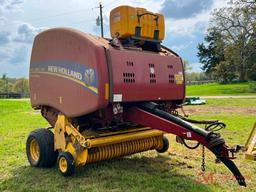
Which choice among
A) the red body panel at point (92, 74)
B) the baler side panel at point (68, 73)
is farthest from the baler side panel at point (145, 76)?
the baler side panel at point (68, 73)

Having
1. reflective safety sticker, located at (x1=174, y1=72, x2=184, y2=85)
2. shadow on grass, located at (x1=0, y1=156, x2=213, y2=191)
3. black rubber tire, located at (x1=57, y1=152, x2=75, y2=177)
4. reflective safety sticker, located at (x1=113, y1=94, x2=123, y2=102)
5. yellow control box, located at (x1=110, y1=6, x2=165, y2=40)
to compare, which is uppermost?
yellow control box, located at (x1=110, y1=6, x2=165, y2=40)

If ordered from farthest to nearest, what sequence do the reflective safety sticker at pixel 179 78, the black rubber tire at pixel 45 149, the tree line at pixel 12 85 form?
the tree line at pixel 12 85 < the reflective safety sticker at pixel 179 78 < the black rubber tire at pixel 45 149

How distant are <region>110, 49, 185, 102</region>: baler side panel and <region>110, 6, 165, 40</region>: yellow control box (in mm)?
367

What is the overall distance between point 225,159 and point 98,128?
7.37 feet

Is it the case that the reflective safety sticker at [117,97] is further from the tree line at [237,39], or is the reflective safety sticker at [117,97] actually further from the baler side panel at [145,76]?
the tree line at [237,39]

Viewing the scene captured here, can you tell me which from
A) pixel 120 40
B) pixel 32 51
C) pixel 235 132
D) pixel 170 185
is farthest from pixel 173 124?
pixel 235 132

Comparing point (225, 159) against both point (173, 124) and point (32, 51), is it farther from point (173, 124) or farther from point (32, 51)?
point (32, 51)

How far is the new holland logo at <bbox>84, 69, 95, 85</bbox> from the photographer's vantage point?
5508mm

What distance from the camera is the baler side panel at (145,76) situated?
18.6 ft

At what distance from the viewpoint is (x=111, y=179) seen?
5.73 metres

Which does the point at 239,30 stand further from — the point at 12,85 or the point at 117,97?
the point at 12,85

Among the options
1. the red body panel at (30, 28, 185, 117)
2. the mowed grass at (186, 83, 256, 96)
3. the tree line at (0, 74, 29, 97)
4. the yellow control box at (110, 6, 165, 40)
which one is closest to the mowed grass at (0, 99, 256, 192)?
the red body panel at (30, 28, 185, 117)

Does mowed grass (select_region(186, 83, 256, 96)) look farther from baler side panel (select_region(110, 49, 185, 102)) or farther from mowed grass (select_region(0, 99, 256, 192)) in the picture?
baler side panel (select_region(110, 49, 185, 102))

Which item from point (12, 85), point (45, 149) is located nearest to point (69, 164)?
point (45, 149)
